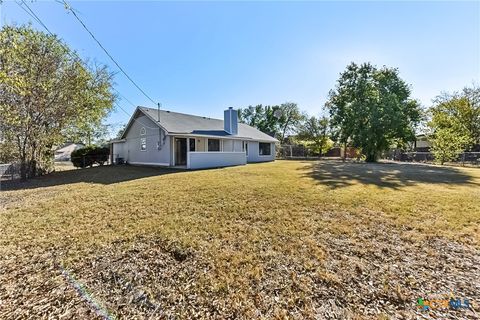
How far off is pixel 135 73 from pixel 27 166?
26.5 feet

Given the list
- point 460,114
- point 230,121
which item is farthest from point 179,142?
point 460,114

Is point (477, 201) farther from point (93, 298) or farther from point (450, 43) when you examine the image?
point (93, 298)

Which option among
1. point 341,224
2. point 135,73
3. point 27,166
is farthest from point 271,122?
point 341,224

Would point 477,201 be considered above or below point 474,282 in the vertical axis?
above

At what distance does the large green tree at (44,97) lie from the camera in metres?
10.1

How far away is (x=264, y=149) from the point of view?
2312cm

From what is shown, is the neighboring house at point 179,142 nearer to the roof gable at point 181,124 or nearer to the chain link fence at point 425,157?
the roof gable at point 181,124

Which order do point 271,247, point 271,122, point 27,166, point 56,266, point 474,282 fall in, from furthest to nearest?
point 271,122 → point 27,166 → point 271,247 → point 56,266 → point 474,282

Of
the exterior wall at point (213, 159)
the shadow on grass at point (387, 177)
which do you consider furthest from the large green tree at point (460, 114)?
the exterior wall at point (213, 159)

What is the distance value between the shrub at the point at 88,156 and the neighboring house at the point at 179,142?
91 centimetres

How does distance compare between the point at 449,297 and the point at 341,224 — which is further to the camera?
the point at 341,224

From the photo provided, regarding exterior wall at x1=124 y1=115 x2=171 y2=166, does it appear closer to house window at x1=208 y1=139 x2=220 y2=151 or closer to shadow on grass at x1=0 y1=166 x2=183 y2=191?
shadow on grass at x1=0 y1=166 x2=183 y2=191

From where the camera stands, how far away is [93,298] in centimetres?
273
